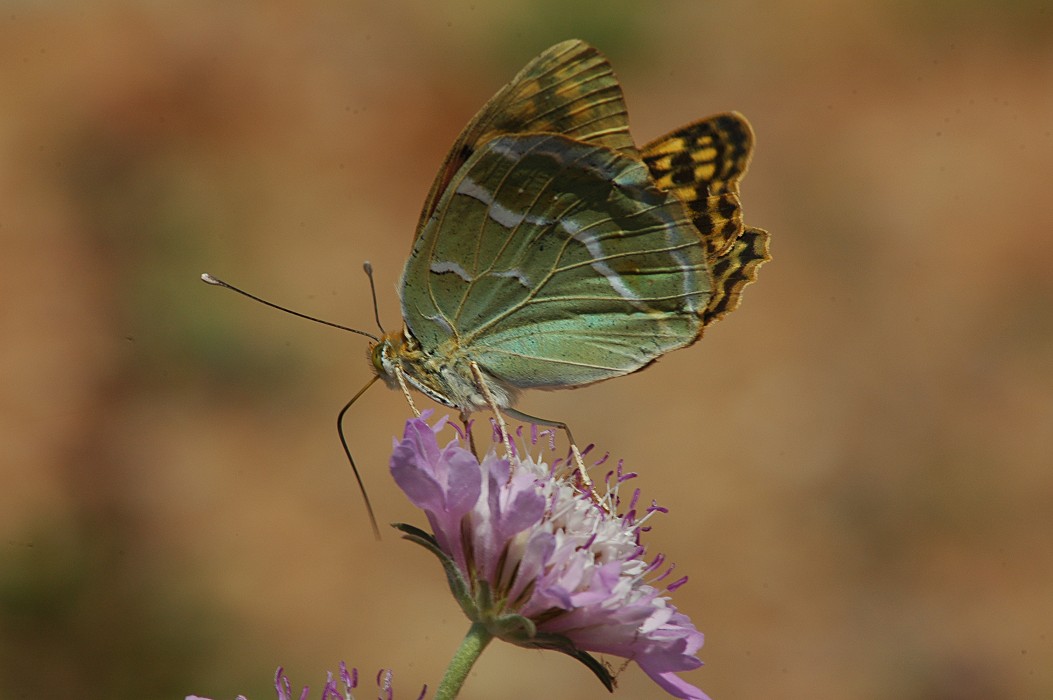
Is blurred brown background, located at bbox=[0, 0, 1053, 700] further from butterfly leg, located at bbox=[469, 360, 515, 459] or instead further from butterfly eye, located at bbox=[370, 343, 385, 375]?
butterfly leg, located at bbox=[469, 360, 515, 459]

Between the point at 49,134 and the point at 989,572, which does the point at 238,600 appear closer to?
the point at 49,134

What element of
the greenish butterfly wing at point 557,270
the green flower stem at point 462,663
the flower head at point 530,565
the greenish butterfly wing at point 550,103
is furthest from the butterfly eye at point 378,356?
the green flower stem at point 462,663

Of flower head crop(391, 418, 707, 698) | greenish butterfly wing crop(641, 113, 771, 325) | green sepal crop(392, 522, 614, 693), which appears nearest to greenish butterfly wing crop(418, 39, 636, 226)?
greenish butterfly wing crop(641, 113, 771, 325)

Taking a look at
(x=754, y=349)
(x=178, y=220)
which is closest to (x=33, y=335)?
(x=178, y=220)

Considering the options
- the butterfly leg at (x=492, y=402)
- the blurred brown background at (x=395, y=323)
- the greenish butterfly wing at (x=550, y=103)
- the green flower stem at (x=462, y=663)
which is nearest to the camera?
the green flower stem at (x=462, y=663)

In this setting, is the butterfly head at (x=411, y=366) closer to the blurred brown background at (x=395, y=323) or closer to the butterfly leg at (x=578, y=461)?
the butterfly leg at (x=578, y=461)

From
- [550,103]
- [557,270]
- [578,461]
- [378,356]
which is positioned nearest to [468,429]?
[578,461]
